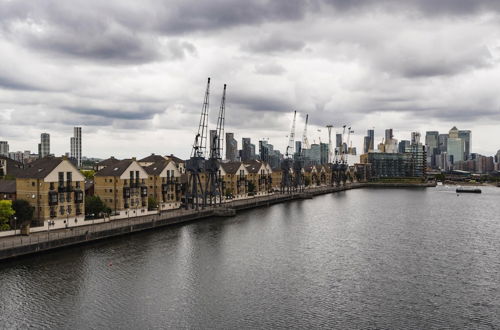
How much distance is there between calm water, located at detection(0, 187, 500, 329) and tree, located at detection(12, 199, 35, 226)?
838 centimetres

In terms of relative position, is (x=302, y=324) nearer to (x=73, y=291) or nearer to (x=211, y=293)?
(x=211, y=293)

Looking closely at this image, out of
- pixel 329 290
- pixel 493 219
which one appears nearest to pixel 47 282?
pixel 329 290

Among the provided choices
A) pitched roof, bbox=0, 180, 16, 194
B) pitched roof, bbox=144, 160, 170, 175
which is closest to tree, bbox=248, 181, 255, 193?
pitched roof, bbox=144, 160, 170, 175

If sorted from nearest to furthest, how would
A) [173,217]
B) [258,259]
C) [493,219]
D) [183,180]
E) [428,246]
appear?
[258,259] → [428,246] → [173,217] → [493,219] → [183,180]

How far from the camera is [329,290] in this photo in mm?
45938

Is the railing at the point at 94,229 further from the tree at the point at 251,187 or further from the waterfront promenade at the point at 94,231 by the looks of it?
the tree at the point at 251,187

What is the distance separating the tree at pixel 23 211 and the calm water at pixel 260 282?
8.38 m

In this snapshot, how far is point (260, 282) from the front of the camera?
48.3 m

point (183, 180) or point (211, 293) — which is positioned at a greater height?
point (183, 180)

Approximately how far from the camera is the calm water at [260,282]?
37875 millimetres

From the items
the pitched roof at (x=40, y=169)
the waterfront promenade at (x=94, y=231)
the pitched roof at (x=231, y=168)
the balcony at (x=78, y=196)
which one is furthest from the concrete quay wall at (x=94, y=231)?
the pitched roof at (x=231, y=168)

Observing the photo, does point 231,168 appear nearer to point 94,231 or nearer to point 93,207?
point 93,207

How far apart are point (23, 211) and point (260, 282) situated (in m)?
38.0

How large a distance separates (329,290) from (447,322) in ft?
39.7
